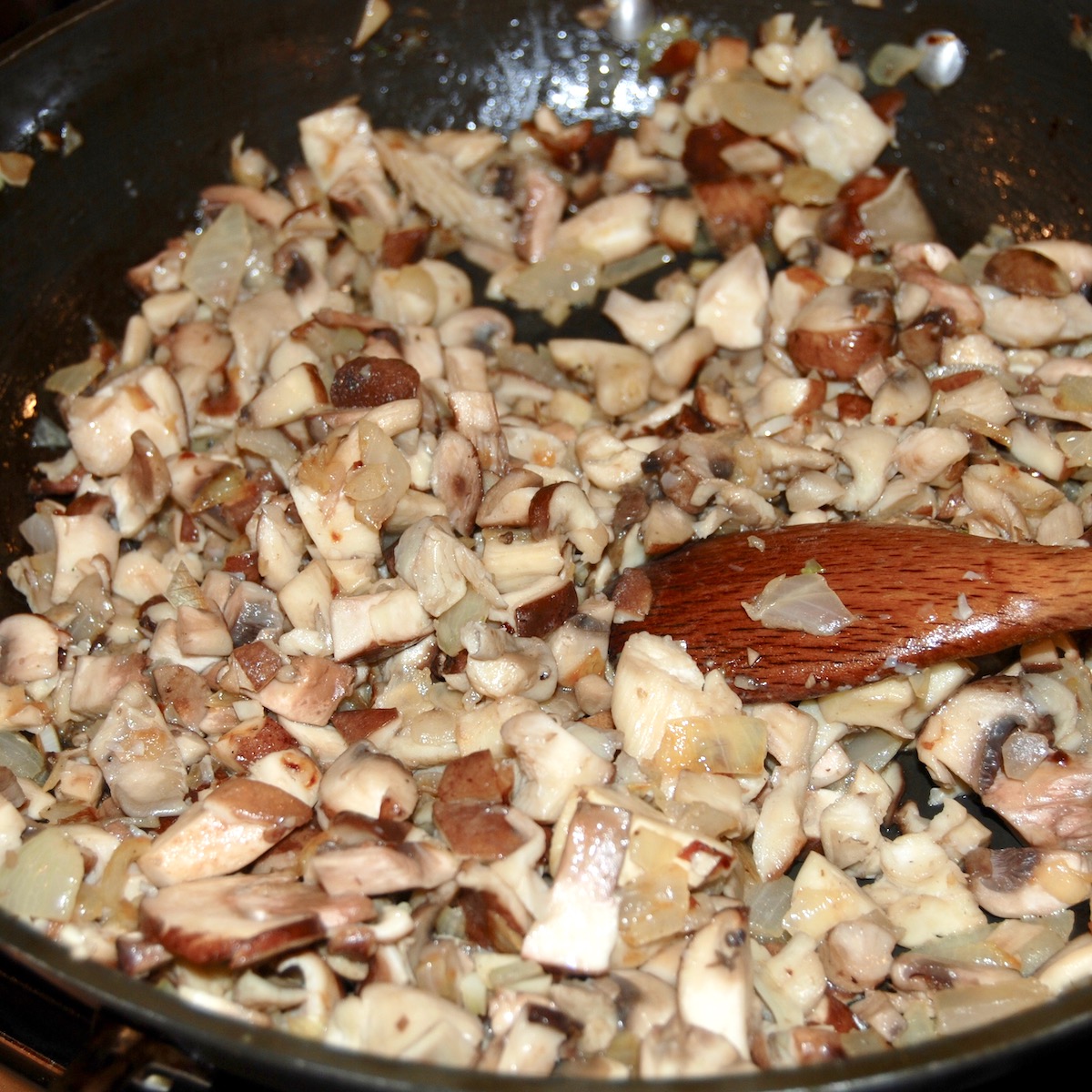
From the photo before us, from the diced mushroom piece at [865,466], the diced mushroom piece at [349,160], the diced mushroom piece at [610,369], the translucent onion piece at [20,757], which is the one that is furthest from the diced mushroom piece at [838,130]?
the translucent onion piece at [20,757]

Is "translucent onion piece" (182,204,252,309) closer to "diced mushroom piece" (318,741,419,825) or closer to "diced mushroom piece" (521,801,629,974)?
"diced mushroom piece" (318,741,419,825)

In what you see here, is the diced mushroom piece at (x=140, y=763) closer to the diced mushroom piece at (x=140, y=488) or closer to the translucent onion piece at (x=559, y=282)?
the diced mushroom piece at (x=140, y=488)

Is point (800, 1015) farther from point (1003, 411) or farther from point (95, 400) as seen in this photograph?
point (95, 400)

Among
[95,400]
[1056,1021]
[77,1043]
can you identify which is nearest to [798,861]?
[1056,1021]

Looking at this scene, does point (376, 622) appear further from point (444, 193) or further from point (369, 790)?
point (444, 193)

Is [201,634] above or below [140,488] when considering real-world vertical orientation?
below

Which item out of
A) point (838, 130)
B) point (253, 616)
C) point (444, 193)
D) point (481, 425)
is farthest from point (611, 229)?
point (253, 616)
